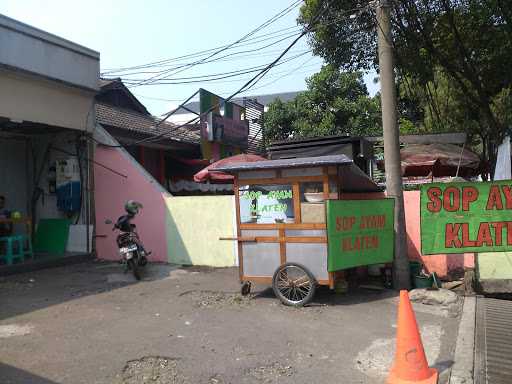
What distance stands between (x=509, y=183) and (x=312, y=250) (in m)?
2.98

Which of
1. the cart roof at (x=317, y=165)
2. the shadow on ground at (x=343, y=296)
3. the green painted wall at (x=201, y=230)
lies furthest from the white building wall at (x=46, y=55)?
the shadow on ground at (x=343, y=296)

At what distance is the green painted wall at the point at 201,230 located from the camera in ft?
32.8

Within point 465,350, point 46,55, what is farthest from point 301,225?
point 46,55

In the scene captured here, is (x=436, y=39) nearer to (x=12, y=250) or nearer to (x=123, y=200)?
(x=123, y=200)

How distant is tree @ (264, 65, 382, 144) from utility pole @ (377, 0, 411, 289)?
14.2 m

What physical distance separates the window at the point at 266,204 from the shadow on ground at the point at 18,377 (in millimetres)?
3717

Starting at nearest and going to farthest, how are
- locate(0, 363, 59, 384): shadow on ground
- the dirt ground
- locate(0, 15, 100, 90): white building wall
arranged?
locate(0, 363, 59, 384): shadow on ground, the dirt ground, locate(0, 15, 100, 90): white building wall

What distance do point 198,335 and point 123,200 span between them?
21.8 feet

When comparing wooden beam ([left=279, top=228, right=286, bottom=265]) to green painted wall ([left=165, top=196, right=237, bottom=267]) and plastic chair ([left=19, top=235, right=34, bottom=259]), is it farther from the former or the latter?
plastic chair ([left=19, top=235, right=34, bottom=259])

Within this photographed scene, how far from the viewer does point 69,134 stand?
11.8 meters

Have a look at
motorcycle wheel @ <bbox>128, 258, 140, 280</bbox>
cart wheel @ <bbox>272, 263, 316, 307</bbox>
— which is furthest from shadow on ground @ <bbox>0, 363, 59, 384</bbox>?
motorcycle wheel @ <bbox>128, 258, 140, 280</bbox>

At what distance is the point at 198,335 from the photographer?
5.46 meters

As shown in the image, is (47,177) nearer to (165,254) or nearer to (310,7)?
(165,254)

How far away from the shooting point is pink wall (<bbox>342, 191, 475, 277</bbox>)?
823 centimetres
